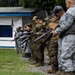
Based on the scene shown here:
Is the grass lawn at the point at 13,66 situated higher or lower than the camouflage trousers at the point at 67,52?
lower

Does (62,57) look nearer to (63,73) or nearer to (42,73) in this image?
(63,73)

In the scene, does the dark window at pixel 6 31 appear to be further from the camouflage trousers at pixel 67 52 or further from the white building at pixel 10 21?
the camouflage trousers at pixel 67 52

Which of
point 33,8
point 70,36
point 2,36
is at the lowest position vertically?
point 2,36

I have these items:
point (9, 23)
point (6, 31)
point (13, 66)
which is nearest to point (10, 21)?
point (9, 23)

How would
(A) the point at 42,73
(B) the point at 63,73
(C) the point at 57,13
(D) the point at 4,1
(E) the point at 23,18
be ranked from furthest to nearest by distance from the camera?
(D) the point at 4,1 → (E) the point at 23,18 → (A) the point at 42,73 → (C) the point at 57,13 → (B) the point at 63,73

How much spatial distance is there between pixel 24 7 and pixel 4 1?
22958 mm

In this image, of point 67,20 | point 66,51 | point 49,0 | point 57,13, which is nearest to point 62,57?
point 66,51

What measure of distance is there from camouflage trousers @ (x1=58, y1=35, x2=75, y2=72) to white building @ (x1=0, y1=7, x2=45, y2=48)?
85.7 feet

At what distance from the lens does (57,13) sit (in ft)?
36.2

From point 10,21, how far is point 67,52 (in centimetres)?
2759

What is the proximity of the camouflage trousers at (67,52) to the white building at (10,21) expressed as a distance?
85.7 ft

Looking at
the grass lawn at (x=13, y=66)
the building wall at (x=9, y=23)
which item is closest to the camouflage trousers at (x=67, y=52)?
the grass lawn at (x=13, y=66)

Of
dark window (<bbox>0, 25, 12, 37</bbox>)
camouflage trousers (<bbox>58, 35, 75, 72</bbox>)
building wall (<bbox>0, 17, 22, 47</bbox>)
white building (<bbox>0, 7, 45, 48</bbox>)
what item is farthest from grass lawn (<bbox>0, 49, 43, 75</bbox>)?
dark window (<bbox>0, 25, 12, 37</bbox>)

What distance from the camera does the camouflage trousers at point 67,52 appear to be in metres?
7.98
